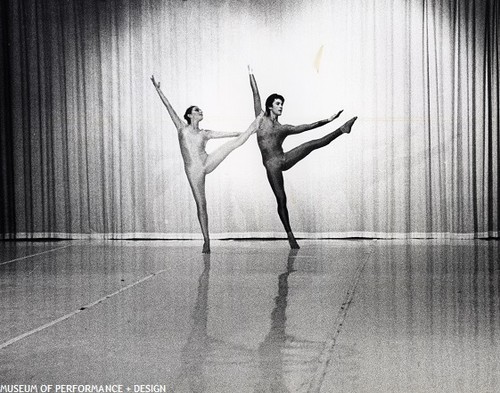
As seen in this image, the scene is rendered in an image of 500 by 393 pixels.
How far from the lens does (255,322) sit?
4480 mm

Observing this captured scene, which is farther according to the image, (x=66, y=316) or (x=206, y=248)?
(x=206, y=248)

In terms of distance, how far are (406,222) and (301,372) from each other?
239 inches

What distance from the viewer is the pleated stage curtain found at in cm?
930

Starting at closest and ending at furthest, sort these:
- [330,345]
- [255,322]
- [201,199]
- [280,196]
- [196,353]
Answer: [196,353], [330,345], [255,322], [201,199], [280,196]

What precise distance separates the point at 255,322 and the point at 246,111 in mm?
5270

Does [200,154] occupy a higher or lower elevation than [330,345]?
higher

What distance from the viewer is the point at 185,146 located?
808cm

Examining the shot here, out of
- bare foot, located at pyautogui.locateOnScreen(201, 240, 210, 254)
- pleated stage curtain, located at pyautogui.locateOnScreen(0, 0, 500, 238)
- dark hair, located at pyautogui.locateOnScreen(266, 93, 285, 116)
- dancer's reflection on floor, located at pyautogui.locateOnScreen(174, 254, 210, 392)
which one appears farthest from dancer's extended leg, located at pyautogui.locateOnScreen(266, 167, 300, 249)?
dancer's reflection on floor, located at pyautogui.locateOnScreen(174, 254, 210, 392)

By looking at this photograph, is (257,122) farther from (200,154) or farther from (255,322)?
(255,322)

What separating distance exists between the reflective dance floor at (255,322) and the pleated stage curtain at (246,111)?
70.2 inches

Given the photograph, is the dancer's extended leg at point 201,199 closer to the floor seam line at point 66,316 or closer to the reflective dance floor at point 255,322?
the reflective dance floor at point 255,322

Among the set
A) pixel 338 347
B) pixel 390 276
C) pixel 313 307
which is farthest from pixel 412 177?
pixel 338 347

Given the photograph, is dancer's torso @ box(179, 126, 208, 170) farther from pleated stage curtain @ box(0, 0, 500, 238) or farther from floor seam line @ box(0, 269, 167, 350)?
floor seam line @ box(0, 269, 167, 350)

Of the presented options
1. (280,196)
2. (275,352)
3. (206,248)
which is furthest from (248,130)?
(275,352)
